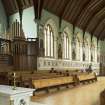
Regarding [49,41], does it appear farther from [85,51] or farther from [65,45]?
[85,51]

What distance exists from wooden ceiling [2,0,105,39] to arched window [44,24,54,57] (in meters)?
1.65

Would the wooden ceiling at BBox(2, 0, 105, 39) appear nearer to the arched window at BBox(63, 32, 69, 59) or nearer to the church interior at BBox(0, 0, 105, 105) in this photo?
the church interior at BBox(0, 0, 105, 105)

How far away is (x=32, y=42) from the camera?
15.0 meters

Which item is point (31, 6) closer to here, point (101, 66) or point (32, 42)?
point (32, 42)

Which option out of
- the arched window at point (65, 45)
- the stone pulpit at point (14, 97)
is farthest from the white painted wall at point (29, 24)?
Result: the stone pulpit at point (14, 97)

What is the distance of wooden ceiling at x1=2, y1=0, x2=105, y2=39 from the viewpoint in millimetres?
16938

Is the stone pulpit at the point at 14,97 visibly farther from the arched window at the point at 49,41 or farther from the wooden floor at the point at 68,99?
the arched window at the point at 49,41

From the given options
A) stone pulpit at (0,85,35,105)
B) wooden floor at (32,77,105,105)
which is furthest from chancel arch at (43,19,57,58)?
stone pulpit at (0,85,35,105)

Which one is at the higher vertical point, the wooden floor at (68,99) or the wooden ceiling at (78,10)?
the wooden ceiling at (78,10)

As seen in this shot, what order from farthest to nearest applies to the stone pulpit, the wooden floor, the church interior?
the church interior, the wooden floor, the stone pulpit

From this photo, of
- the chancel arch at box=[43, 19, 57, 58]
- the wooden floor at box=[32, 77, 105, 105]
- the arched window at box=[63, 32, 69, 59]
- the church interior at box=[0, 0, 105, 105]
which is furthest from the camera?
the arched window at box=[63, 32, 69, 59]

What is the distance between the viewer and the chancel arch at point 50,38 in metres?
17.5

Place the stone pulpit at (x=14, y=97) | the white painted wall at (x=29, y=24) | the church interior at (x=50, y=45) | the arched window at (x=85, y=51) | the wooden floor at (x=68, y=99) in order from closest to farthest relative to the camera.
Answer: the stone pulpit at (x=14, y=97)
the wooden floor at (x=68, y=99)
the church interior at (x=50, y=45)
the white painted wall at (x=29, y=24)
the arched window at (x=85, y=51)

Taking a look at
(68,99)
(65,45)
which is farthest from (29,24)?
(68,99)
